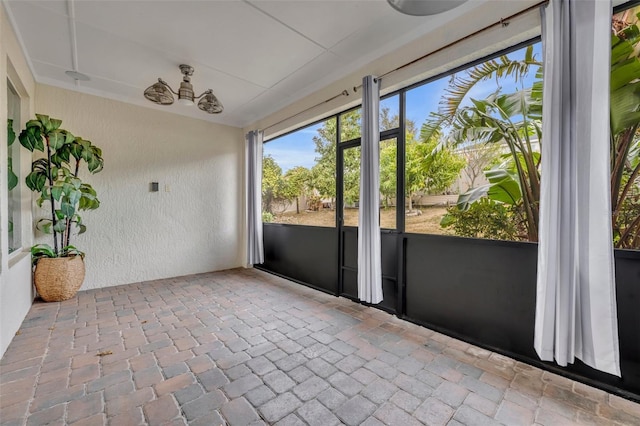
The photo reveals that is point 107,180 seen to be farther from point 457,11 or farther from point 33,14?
point 457,11

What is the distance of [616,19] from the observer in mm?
1775

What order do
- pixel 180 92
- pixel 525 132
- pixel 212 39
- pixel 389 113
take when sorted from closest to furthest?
1. pixel 525 132
2. pixel 212 39
3. pixel 389 113
4. pixel 180 92

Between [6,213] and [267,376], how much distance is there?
2.66 metres

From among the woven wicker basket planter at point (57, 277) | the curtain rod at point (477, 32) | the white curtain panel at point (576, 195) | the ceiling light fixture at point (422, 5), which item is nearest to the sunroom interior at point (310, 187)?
the curtain rod at point (477, 32)

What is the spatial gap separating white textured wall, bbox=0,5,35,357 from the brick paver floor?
200 millimetres

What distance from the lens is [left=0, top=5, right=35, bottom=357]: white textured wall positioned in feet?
7.30

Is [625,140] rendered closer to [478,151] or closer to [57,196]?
[478,151]

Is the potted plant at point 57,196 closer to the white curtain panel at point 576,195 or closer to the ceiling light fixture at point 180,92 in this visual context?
the ceiling light fixture at point 180,92

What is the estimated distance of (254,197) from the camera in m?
4.75

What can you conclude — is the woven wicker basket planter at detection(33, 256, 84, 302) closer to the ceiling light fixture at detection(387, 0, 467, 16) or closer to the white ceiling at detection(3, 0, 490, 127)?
the white ceiling at detection(3, 0, 490, 127)

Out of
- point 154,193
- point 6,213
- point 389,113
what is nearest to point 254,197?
point 154,193

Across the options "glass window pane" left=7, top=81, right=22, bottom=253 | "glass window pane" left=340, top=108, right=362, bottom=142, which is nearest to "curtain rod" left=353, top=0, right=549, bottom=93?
"glass window pane" left=340, top=108, right=362, bottom=142

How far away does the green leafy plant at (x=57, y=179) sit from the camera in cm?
298

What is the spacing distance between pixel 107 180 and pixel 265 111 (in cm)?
264
